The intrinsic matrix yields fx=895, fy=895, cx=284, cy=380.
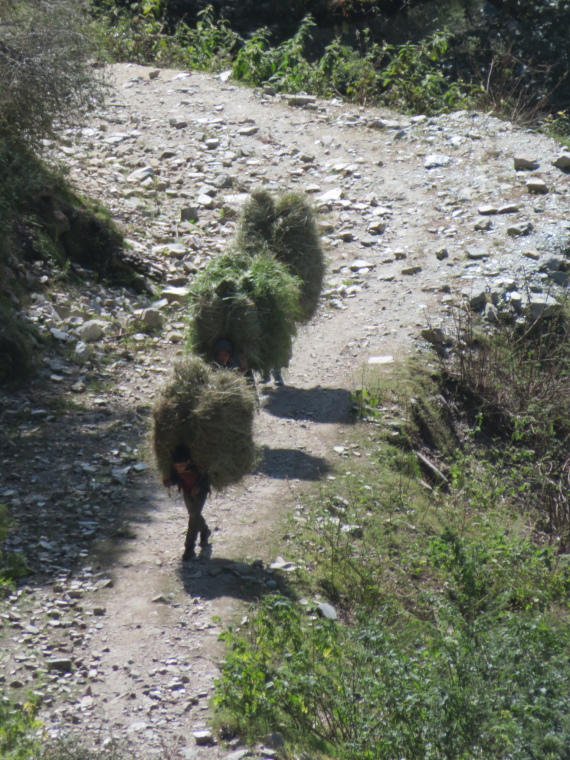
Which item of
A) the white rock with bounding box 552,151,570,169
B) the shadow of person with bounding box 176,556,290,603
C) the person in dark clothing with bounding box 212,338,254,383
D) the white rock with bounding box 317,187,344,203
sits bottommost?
the shadow of person with bounding box 176,556,290,603

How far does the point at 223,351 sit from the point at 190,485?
60.2 inches

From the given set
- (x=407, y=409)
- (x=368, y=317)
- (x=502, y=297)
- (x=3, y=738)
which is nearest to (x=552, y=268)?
(x=502, y=297)

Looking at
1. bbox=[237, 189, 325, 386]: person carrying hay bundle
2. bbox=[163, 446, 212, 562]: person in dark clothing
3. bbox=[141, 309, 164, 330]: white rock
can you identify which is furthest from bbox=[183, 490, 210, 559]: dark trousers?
bbox=[141, 309, 164, 330]: white rock

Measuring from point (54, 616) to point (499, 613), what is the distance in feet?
8.47

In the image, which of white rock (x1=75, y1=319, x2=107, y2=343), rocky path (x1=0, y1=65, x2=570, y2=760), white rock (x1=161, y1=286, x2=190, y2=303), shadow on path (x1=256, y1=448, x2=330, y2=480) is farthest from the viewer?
white rock (x1=161, y1=286, x2=190, y2=303)

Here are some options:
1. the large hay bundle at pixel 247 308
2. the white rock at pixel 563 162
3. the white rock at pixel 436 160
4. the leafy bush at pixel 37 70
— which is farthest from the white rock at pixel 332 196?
the large hay bundle at pixel 247 308

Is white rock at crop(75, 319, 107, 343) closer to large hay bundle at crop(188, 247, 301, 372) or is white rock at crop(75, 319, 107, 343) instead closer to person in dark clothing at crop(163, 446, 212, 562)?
large hay bundle at crop(188, 247, 301, 372)

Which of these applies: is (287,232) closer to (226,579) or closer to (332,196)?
(226,579)

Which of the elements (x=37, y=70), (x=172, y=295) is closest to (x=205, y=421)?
(x=172, y=295)

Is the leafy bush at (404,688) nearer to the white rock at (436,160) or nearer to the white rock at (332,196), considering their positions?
the white rock at (332,196)

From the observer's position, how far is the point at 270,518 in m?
6.43

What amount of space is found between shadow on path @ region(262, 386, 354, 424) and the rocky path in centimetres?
3

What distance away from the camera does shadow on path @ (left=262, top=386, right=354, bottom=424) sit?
8.18 meters

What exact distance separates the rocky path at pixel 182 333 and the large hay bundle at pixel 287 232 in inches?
45.2
